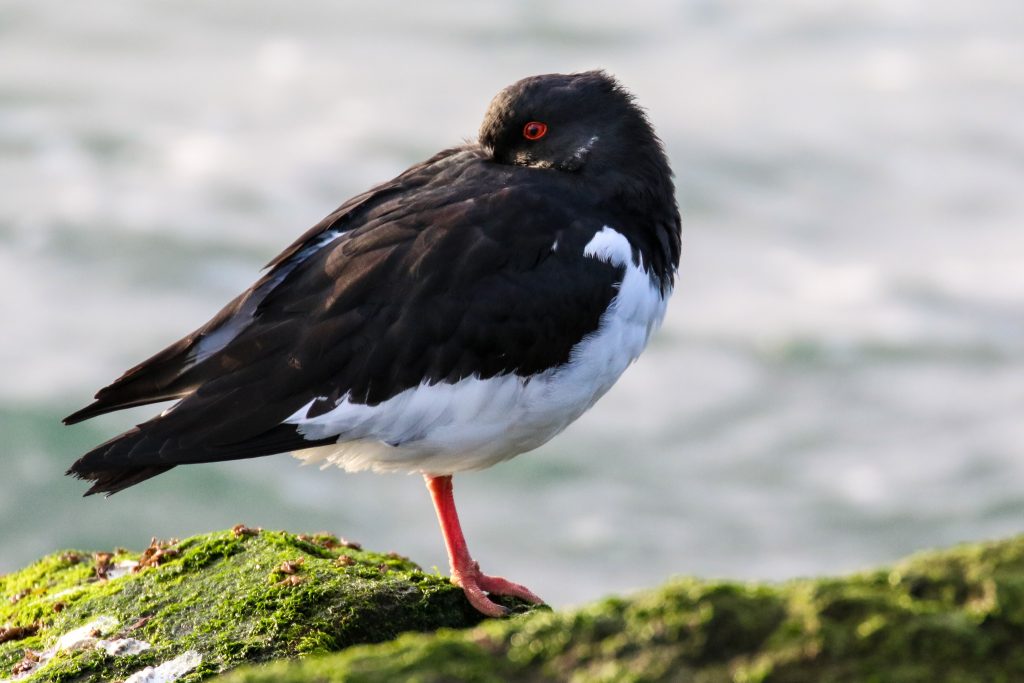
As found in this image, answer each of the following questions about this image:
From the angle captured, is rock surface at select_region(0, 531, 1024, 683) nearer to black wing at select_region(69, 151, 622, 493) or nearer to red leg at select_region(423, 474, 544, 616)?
red leg at select_region(423, 474, 544, 616)

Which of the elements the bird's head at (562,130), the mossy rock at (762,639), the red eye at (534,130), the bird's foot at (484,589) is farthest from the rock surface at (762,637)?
the red eye at (534,130)

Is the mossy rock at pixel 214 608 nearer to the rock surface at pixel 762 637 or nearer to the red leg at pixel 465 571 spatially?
the red leg at pixel 465 571

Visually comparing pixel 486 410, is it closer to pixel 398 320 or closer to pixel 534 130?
pixel 398 320

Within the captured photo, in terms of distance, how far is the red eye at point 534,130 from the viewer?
7.84m

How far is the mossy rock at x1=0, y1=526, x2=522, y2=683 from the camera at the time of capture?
5.45m

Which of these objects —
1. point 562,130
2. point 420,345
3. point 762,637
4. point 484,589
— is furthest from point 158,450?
point 762,637

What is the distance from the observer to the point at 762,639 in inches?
139

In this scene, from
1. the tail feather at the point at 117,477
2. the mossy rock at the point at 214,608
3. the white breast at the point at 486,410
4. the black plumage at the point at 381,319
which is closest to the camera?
the mossy rock at the point at 214,608

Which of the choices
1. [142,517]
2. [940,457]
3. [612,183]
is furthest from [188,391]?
[940,457]

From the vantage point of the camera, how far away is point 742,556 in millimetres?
20609

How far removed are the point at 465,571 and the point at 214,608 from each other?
4.85 ft

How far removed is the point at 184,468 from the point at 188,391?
12648 mm

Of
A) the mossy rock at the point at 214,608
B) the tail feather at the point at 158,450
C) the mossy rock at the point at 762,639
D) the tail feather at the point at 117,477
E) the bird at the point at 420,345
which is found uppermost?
the bird at the point at 420,345

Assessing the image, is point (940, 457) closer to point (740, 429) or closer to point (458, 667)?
point (740, 429)
